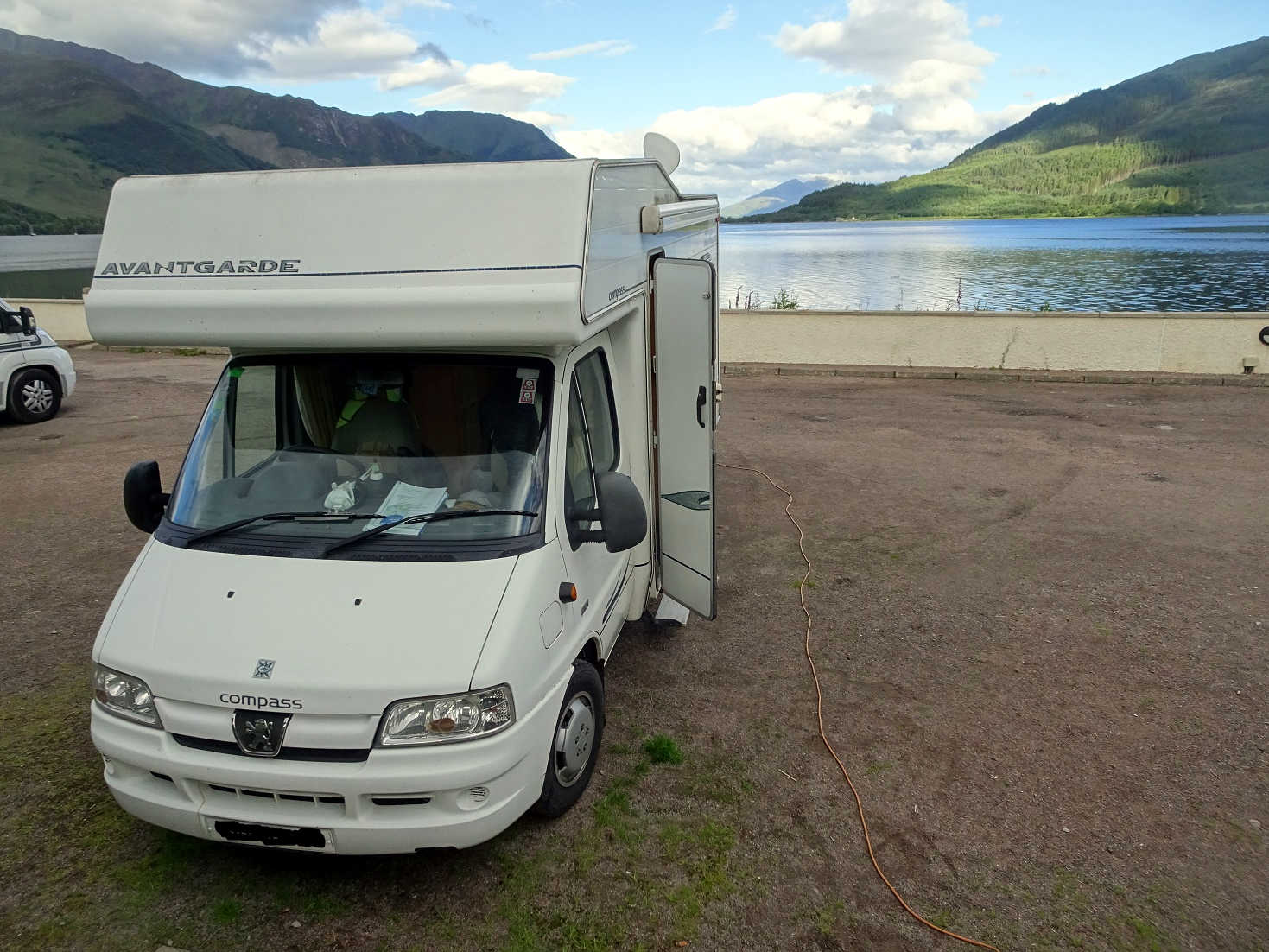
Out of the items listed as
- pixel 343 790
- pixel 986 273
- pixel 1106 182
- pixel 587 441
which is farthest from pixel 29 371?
pixel 1106 182

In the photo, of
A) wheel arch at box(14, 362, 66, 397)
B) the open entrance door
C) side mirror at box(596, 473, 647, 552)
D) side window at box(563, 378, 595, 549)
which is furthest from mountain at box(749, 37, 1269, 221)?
side mirror at box(596, 473, 647, 552)

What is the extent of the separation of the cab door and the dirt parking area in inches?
31.9

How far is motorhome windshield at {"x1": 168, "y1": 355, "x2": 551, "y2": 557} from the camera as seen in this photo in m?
3.89

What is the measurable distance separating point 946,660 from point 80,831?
4.86 metres

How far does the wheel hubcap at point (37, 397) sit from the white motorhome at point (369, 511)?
35.2ft

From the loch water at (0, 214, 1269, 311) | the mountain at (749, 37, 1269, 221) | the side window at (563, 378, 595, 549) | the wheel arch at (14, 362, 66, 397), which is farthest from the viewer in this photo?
the mountain at (749, 37, 1269, 221)

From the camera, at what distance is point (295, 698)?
10.8 ft

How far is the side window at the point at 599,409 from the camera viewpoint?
4.63 metres

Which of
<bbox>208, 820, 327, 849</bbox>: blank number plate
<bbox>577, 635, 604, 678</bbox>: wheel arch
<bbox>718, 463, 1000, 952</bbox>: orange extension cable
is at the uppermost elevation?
<bbox>577, 635, 604, 678</bbox>: wheel arch

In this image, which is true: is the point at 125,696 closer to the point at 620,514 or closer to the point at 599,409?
the point at 620,514

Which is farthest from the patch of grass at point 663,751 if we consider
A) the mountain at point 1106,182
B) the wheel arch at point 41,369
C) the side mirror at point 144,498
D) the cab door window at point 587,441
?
the mountain at point 1106,182

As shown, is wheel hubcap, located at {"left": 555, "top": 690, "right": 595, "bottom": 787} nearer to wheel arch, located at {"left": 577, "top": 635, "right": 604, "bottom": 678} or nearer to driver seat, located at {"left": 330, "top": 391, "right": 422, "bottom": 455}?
wheel arch, located at {"left": 577, "top": 635, "right": 604, "bottom": 678}

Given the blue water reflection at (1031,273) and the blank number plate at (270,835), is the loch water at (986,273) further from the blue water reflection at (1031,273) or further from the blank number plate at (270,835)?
the blank number plate at (270,835)

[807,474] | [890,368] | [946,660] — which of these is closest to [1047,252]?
[890,368]
